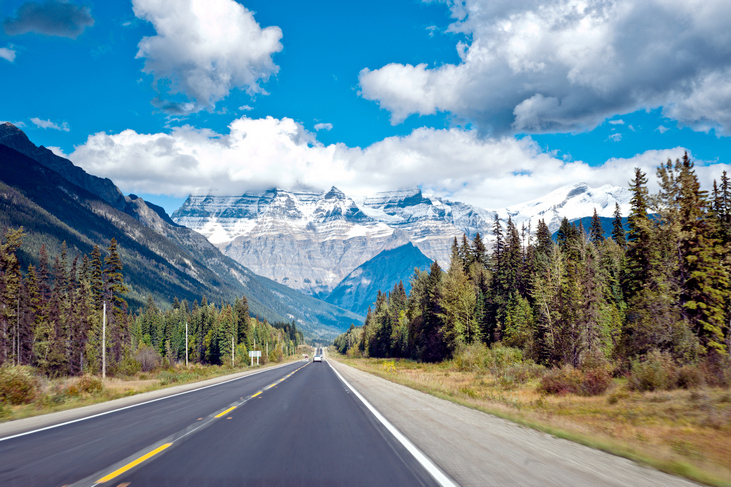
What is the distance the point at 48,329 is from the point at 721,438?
60.9 meters

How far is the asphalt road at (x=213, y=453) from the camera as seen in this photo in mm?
5727

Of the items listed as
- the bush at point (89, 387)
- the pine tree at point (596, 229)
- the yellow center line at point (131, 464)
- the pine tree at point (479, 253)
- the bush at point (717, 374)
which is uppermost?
the pine tree at point (596, 229)

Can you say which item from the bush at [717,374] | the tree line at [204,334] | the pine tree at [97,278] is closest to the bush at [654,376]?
the bush at [717,374]

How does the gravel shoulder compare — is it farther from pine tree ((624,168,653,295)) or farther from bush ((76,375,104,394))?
pine tree ((624,168,653,295))

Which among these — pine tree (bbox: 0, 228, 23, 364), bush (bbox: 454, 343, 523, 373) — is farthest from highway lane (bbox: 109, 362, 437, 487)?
pine tree (bbox: 0, 228, 23, 364)

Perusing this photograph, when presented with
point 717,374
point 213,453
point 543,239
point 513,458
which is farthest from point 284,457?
point 543,239

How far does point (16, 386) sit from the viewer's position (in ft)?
51.5

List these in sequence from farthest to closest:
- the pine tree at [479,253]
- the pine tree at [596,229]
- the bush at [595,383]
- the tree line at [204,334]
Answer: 1. the tree line at [204,334]
2. the pine tree at [479,253]
3. the pine tree at [596,229]
4. the bush at [595,383]

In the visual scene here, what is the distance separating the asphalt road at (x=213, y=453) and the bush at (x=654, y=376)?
11034mm

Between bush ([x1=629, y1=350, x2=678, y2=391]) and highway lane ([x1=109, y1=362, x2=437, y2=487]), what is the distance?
36.4ft

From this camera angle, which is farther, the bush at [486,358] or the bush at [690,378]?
the bush at [486,358]

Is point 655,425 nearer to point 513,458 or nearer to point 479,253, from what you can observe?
point 513,458

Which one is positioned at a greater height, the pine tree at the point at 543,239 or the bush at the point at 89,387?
the pine tree at the point at 543,239

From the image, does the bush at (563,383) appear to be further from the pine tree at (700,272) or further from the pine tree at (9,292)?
the pine tree at (9,292)
